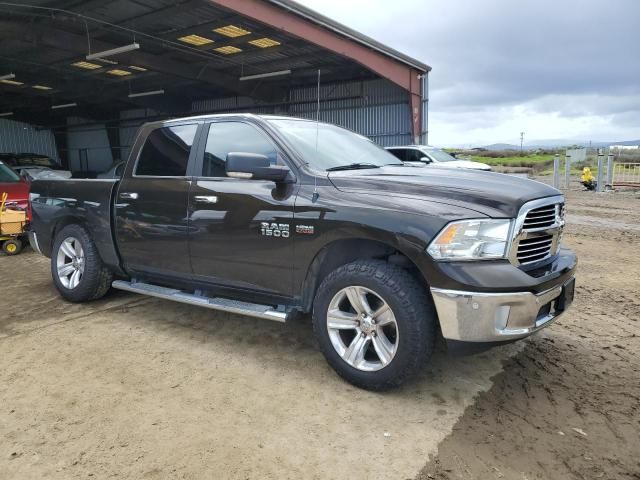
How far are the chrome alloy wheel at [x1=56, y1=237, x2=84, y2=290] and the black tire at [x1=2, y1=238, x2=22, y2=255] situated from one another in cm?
363

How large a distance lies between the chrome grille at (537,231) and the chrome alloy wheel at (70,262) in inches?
164

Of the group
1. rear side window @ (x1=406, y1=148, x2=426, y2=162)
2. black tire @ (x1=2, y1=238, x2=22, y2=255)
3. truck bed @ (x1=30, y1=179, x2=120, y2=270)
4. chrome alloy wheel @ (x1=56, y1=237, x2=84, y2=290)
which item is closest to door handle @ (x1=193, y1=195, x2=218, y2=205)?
truck bed @ (x1=30, y1=179, x2=120, y2=270)

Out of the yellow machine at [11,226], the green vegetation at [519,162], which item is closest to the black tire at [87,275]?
the yellow machine at [11,226]

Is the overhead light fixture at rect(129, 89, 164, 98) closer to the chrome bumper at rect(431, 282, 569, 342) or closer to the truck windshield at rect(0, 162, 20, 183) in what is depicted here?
the truck windshield at rect(0, 162, 20, 183)

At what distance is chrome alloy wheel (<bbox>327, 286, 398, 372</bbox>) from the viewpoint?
3.14m

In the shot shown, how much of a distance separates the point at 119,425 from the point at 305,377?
1.23 m

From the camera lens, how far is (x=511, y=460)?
8.23ft

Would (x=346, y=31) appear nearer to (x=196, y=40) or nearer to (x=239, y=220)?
(x=196, y=40)

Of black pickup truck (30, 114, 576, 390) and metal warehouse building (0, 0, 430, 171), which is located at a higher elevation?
metal warehouse building (0, 0, 430, 171)

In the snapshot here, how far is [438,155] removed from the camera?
14086 millimetres

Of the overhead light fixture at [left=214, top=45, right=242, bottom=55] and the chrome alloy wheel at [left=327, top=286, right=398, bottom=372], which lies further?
the overhead light fixture at [left=214, top=45, right=242, bottom=55]

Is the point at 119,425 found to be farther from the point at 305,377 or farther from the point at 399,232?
the point at 399,232

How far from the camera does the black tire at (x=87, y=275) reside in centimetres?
494

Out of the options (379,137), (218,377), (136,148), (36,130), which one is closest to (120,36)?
(379,137)
